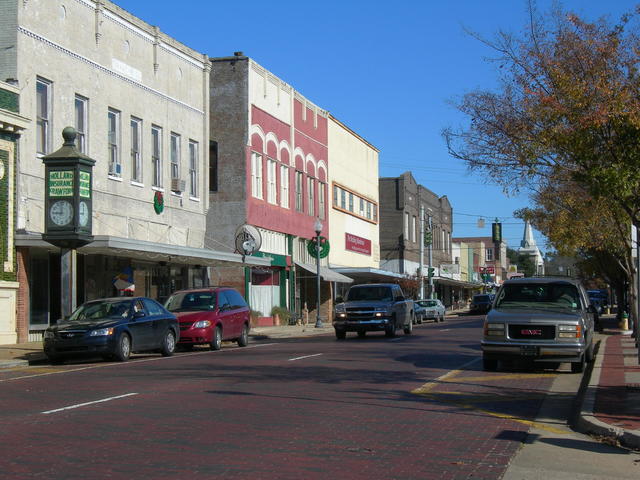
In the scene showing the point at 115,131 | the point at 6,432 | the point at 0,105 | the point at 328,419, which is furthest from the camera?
the point at 115,131

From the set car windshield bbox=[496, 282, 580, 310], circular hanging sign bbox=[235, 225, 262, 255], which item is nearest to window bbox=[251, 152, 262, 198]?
circular hanging sign bbox=[235, 225, 262, 255]

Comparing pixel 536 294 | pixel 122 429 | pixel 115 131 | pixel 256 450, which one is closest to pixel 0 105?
pixel 115 131

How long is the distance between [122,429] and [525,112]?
10742 millimetres

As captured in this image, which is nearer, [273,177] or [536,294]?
[536,294]

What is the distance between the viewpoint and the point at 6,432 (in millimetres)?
9805

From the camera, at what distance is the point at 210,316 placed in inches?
945

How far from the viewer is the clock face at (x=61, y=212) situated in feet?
74.8

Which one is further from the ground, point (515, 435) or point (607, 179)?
point (607, 179)

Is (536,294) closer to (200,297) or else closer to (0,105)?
(200,297)

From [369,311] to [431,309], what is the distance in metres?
24.0

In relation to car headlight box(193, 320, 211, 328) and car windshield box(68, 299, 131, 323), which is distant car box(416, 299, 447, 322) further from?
car windshield box(68, 299, 131, 323)

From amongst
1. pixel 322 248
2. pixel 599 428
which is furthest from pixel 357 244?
pixel 599 428

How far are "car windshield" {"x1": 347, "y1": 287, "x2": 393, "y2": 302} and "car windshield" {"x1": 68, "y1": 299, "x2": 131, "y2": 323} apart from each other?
1093 centimetres

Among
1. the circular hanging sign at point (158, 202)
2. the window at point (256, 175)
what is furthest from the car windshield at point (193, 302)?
the window at point (256, 175)
